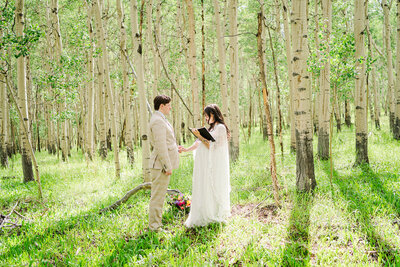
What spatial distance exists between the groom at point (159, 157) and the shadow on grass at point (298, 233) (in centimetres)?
191

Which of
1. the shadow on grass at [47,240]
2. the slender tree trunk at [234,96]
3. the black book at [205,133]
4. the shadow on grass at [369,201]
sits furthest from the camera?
the slender tree trunk at [234,96]

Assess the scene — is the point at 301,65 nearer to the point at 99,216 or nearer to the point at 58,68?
the point at 99,216

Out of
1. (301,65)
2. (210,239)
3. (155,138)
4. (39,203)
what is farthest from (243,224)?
(39,203)

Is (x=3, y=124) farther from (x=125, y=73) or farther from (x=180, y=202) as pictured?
(x=180, y=202)

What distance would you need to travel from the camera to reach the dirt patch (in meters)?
4.16

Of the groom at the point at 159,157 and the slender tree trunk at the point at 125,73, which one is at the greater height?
the slender tree trunk at the point at 125,73

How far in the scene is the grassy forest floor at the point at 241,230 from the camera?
123 inches

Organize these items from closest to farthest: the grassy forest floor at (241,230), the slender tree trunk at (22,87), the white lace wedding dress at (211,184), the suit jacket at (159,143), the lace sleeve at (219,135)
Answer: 1. the grassy forest floor at (241,230)
2. the suit jacket at (159,143)
3. the white lace wedding dress at (211,184)
4. the lace sleeve at (219,135)
5. the slender tree trunk at (22,87)

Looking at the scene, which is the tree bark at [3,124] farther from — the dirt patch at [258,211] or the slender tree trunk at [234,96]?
the dirt patch at [258,211]

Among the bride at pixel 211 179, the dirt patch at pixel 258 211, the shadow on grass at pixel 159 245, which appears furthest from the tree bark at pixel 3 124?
the dirt patch at pixel 258 211

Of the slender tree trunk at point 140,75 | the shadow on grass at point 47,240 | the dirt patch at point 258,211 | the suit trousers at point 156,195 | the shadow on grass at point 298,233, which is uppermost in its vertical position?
the slender tree trunk at point 140,75

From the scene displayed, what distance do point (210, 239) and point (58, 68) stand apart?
27.0 feet

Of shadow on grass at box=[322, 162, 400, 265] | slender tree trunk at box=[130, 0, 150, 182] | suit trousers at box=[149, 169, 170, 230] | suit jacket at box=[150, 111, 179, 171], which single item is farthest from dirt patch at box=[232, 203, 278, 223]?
slender tree trunk at box=[130, 0, 150, 182]

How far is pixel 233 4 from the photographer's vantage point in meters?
8.34
